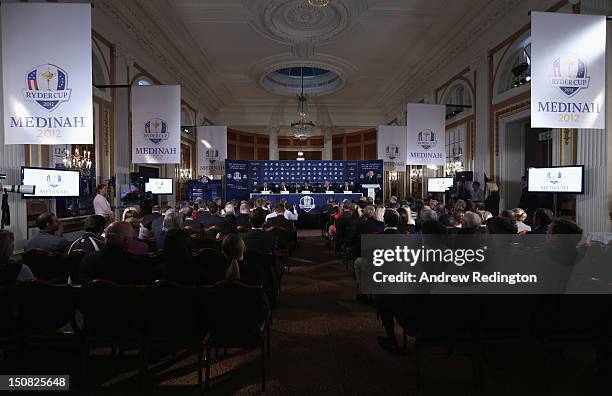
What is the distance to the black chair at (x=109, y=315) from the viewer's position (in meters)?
2.27

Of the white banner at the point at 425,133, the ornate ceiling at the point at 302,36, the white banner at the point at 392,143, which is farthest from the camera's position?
the white banner at the point at 392,143

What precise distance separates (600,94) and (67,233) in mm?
8627

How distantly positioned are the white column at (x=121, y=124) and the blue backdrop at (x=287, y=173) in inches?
236

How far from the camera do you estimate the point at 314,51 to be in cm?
1226

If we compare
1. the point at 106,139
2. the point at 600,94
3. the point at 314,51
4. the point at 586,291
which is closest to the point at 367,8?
the point at 314,51

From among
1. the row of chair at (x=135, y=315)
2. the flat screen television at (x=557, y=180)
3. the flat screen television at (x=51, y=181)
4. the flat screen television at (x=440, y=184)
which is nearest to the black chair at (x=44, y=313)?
the row of chair at (x=135, y=315)

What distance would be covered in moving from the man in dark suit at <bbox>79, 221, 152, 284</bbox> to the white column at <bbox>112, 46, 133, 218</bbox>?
252 inches

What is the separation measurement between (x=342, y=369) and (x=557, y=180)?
18.8ft

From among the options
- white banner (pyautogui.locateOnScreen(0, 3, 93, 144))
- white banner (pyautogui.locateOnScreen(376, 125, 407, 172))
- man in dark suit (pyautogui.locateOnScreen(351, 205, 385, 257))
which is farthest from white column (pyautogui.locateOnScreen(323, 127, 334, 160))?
white banner (pyautogui.locateOnScreen(0, 3, 93, 144))

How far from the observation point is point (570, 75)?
460 cm

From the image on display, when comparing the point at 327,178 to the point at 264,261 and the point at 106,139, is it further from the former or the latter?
the point at 264,261

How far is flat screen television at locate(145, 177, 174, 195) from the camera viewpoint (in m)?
10.1

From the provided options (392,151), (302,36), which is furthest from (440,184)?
(302,36)

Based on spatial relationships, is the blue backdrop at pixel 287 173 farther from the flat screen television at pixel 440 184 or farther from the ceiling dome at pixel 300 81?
the flat screen television at pixel 440 184
